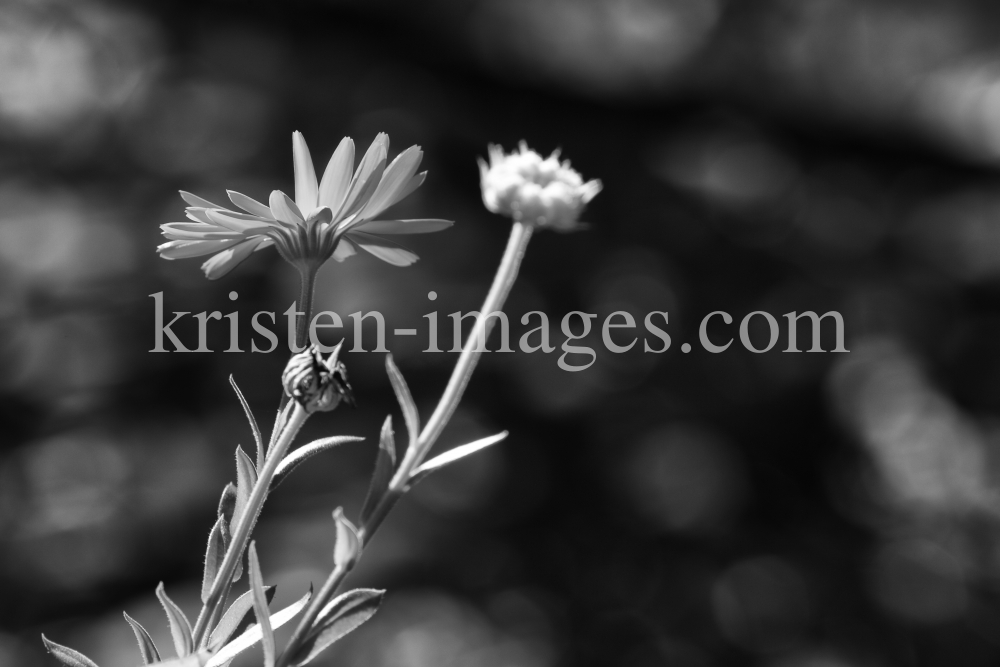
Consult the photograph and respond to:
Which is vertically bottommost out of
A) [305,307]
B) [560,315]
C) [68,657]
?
[68,657]

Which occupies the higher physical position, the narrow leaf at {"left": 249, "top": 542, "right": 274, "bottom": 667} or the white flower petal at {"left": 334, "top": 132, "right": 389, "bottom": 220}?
the white flower petal at {"left": 334, "top": 132, "right": 389, "bottom": 220}

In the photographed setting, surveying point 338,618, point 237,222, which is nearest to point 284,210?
point 237,222

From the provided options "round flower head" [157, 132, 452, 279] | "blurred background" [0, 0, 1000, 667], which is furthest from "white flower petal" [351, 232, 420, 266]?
"blurred background" [0, 0, 1000, 667]

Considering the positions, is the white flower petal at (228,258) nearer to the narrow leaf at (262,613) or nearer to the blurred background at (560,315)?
the narrow leaf at (262,613)

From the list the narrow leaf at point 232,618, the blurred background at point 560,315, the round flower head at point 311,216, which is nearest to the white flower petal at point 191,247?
the round flower head at point 311,216

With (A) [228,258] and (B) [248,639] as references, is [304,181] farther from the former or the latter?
(B) [248,639]

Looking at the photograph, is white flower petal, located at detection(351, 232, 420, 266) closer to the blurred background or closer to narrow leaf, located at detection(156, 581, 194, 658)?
narrow leaf, located at detection(156, 581, 194, 658)
